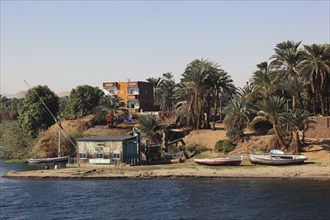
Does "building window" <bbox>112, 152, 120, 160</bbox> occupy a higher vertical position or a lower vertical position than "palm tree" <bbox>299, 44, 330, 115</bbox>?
lower

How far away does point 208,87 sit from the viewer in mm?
99875

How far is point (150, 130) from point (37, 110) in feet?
136

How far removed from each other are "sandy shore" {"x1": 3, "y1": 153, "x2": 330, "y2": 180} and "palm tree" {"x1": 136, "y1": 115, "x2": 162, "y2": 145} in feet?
34.2

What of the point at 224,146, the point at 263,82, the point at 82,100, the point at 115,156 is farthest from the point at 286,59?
the point at 82,100

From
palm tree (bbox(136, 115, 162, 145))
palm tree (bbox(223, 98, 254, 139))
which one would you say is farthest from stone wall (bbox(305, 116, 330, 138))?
palm tree (bbox(136, 115, 162, 145))

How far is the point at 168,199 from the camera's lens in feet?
194

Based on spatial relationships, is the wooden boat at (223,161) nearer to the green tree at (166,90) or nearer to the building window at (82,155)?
the building window at (82,155)

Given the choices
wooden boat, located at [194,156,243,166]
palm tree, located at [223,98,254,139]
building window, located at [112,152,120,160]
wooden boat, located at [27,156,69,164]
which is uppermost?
palm tree, located at [223,98,254,139]

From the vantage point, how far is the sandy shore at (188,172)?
71.5m

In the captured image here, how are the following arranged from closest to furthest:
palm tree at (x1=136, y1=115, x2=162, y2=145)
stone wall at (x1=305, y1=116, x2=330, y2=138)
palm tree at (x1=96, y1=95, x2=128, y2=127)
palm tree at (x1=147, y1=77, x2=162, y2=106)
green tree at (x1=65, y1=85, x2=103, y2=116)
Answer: stone wall at (x1=305, y1=116, x2=330, y2=138)
palm tree at (x1=136, y1=115, x2=162, y2=145)
palm tree at (x1=96, y1=95, x2=128, y2=127)
green tree at (x1=65, y1=85, x2=103, y2=116)
palm tree at (x1=147, y1=77, x2=162, y2=106)

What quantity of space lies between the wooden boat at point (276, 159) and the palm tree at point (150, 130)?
21.8 meters

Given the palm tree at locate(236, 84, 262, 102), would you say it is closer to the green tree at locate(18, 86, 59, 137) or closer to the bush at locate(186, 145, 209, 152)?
the bush at locate(186, 145, 209, 152)

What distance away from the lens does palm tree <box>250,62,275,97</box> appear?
95363mm

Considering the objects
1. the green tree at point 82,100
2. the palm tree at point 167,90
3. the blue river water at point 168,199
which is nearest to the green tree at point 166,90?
the palm tree at point 167,90
